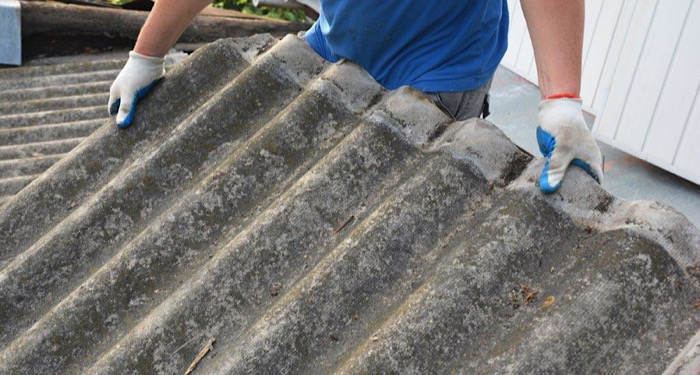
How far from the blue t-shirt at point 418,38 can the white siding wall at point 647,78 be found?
9.24 ft

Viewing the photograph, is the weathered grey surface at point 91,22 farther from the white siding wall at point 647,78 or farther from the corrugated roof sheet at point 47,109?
the white siding wall at point 647,78

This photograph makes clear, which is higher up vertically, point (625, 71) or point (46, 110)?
point (46, 110)

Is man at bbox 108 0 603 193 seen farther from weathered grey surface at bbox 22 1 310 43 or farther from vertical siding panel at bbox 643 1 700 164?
vertical siding panel at bbox 643 1 700 164

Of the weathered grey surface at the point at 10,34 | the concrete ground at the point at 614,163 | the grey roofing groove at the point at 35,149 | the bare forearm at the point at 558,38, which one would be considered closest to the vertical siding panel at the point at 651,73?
the concrete ground at the point at 614,163

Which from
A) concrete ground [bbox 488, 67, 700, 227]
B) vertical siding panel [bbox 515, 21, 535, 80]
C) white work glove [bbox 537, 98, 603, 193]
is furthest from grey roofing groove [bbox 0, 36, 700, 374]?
vertical siding panel [bbox 515, 21, 535, 80]

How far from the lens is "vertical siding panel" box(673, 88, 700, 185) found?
5016 millimetres

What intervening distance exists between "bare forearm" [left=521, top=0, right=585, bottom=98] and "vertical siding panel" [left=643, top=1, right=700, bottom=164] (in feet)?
10.8

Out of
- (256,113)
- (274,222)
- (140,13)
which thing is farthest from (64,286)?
(140,13)

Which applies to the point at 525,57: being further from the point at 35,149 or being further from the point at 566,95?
the point at 566,95

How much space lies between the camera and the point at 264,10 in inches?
353

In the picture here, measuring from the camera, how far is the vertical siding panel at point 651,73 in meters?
5.03

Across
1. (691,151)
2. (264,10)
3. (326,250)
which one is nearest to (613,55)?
(691,151)

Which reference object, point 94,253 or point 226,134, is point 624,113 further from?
point 94,253

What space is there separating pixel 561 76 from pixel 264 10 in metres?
7.30
